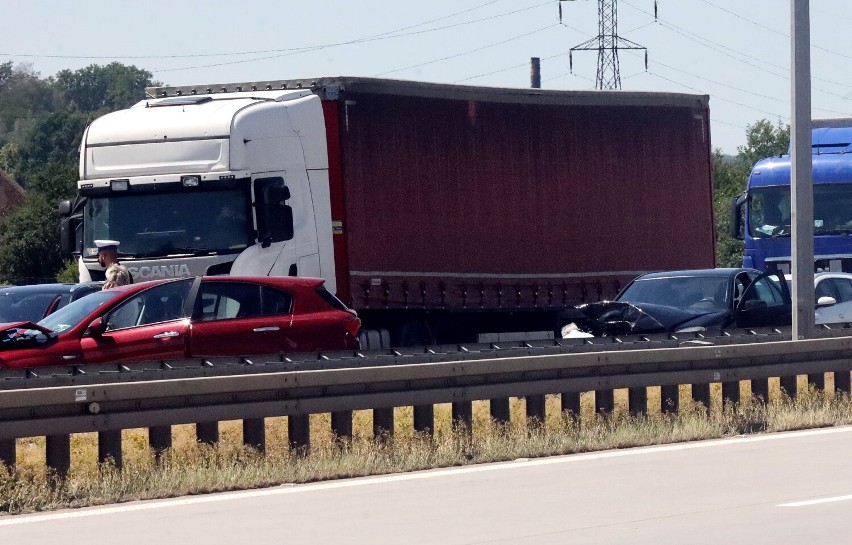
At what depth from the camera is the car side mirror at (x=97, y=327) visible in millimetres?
14749

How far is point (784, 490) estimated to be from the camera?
10.7 m

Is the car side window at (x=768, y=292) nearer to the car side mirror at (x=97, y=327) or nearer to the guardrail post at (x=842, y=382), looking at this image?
the guardrail post at (x=842, y=382)

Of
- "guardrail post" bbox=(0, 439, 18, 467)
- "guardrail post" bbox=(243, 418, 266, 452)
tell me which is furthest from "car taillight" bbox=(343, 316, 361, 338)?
"guardrail post" bbox=(0, 439, 18, 467)

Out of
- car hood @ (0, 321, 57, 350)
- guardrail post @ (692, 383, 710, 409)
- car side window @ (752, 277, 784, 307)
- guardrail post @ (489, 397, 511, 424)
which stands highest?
car hood @ (0, 321, 57, 350)

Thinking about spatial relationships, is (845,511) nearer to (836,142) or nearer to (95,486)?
(95,486)

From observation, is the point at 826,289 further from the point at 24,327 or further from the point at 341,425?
the point at 341,425

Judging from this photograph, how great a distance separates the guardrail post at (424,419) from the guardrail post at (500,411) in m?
0.69

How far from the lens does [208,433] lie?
11875 mm

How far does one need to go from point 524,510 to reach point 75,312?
22.2ft

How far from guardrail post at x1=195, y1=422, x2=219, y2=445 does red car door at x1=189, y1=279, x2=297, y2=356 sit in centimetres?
351

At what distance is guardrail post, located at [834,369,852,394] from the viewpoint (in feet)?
54.1

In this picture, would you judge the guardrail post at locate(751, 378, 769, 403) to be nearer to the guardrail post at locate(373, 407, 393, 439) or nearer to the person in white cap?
the guardrail post at locate(373, 407, 393, 439)

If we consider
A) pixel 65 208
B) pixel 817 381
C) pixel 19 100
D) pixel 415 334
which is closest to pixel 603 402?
pixel 817 381

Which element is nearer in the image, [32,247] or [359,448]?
[359,448]
